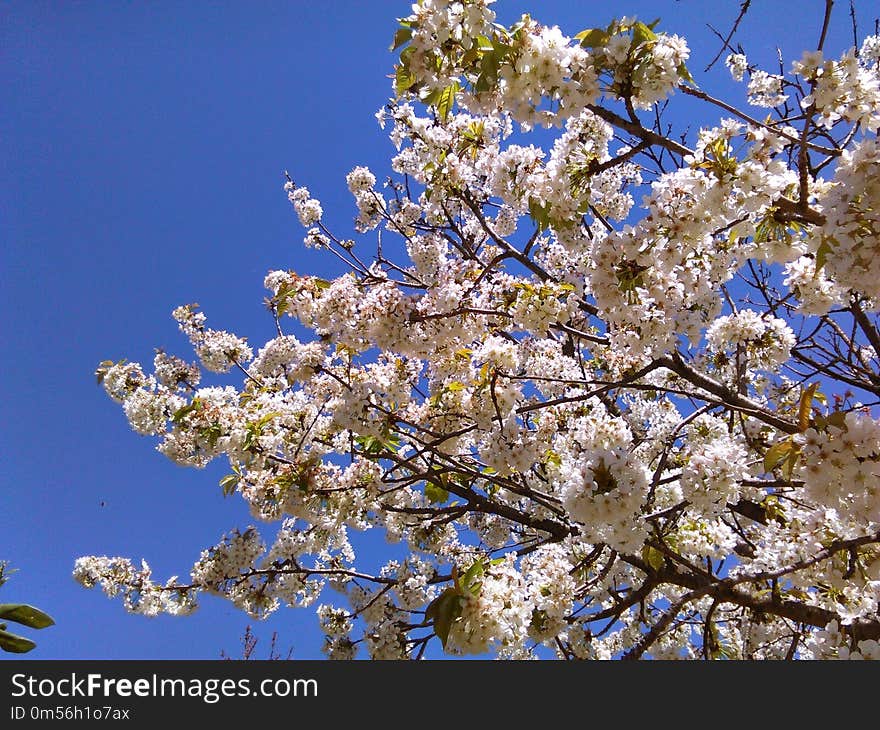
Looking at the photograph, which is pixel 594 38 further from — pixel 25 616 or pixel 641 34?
pixel 25 616

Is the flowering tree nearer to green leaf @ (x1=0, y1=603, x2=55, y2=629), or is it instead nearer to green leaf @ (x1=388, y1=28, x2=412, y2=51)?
green leaf @ (x1=388, y1=28, x2=412, y2=51)

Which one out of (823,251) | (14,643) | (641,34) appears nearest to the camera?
(14,643)

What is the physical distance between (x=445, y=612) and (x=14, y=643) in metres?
1.48

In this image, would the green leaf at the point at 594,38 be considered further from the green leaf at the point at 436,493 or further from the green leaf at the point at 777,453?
the green leaf at the point at 436,493

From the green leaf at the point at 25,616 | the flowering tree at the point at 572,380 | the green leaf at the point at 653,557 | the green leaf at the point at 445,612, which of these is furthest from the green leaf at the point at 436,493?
the green leaf at the point at 25,616

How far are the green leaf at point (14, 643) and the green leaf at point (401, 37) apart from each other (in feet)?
8.80

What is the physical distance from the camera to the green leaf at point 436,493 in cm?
429

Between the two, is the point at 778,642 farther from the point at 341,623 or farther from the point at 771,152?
the point at 771,152

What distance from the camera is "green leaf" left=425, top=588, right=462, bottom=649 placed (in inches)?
90.4

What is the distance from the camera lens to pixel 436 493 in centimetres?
436

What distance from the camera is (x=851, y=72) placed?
2.54 m

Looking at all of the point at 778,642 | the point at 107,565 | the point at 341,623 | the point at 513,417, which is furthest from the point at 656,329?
the point at 107,565

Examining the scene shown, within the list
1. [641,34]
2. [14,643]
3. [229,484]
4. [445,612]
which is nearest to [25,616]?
[14,643]

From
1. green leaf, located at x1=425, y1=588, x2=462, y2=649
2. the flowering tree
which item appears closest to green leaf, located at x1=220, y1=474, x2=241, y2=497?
the flowering tree
